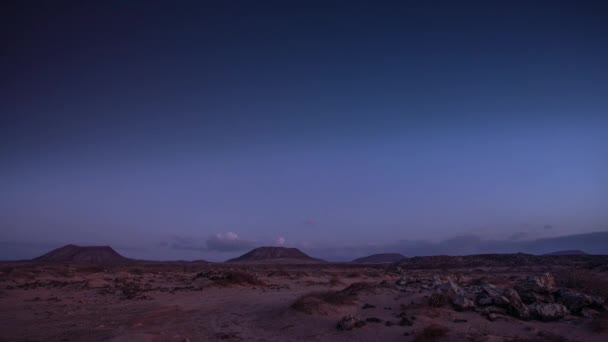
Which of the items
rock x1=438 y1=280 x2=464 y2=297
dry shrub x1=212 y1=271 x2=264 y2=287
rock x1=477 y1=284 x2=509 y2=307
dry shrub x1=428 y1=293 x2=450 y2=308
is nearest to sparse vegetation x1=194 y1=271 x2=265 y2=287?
dry shrub x1=212 y1=271 x2=264 y2=287

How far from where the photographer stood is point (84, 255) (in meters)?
140

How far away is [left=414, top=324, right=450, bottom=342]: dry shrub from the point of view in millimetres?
11938

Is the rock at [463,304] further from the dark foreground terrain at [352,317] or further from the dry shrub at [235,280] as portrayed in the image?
the dry shrub at [235,280]

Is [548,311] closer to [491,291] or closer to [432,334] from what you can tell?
[491,291]

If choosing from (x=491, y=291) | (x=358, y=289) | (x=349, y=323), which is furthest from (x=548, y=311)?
(x=358, y=289)

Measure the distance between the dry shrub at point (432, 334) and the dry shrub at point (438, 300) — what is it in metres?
3.72

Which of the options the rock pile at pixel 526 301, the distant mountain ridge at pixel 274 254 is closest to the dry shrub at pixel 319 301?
the rock pile at pixel 526 301

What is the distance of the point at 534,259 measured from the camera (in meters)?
65.8

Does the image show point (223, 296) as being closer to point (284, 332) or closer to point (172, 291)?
point (172, 291)

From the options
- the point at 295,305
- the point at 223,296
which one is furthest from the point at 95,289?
the point at 295,305

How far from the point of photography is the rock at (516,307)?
14259mm

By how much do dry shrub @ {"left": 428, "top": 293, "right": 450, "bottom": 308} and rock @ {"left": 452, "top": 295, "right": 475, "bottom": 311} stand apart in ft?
1.11

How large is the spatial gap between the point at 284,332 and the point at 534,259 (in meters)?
63.9

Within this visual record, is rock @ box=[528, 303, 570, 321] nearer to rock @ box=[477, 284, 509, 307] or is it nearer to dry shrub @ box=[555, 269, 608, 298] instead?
rock @ box=[477, 284, 509, 307]
